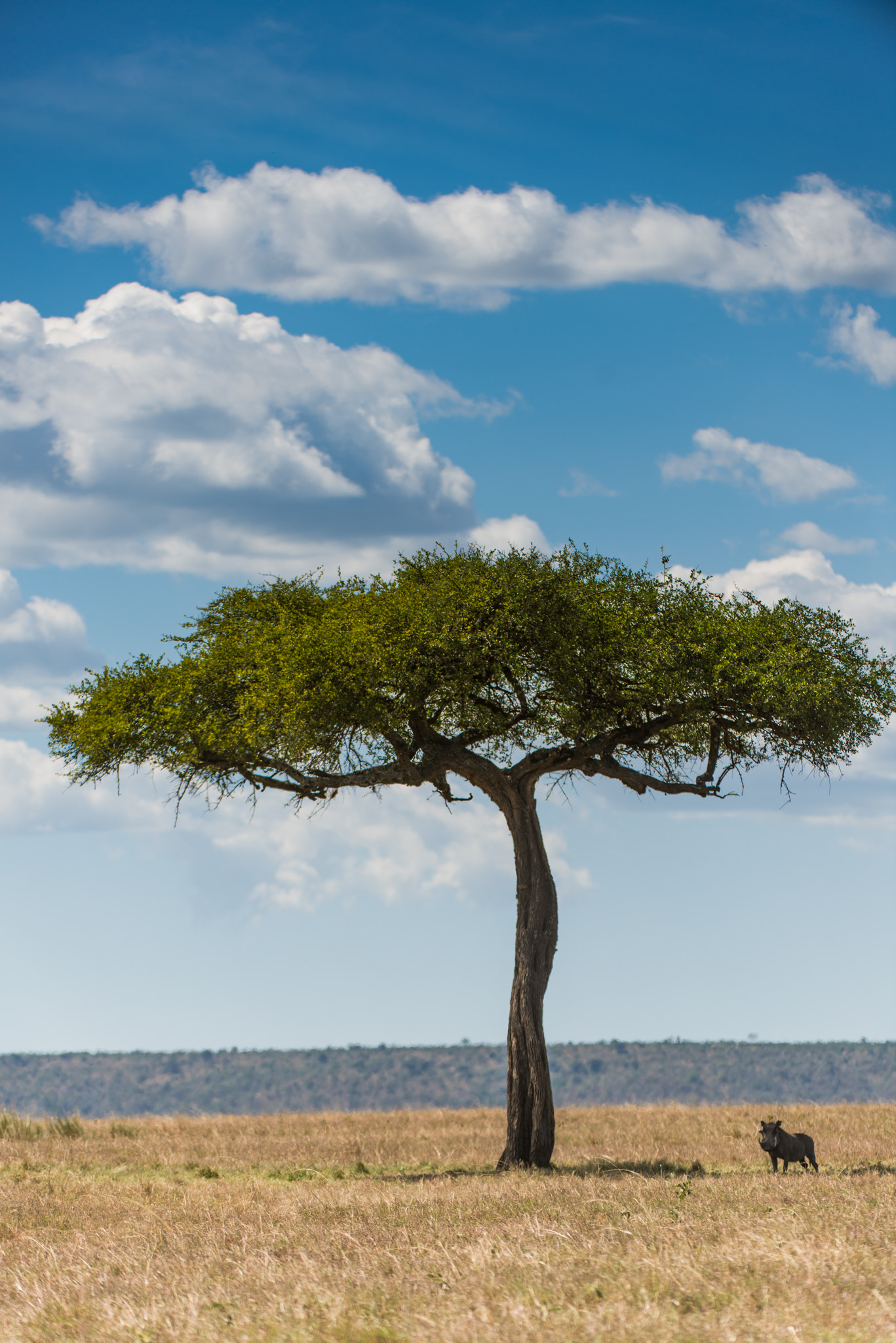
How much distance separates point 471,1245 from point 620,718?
1373 centimetres

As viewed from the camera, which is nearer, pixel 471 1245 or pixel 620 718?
pixel 471 1245

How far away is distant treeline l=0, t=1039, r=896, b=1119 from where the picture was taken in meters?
109

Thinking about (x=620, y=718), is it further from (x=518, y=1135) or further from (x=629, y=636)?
(x=518, y=1135)

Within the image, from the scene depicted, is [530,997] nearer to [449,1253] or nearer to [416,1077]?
[449,1253]

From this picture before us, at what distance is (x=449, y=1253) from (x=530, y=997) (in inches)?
463

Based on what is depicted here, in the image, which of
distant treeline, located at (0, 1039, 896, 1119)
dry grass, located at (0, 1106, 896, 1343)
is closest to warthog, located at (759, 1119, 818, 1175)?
dry grass, located at (0, 1106, 896, 1343)

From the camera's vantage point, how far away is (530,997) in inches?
922

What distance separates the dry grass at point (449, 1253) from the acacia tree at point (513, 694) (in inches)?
233

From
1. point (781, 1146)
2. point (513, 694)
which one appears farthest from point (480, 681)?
point (781, 1146)

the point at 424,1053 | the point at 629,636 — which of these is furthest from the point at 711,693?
the point at 424,1053

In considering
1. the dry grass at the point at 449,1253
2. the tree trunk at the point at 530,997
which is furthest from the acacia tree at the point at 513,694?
the dry grass at the point at 449,1253

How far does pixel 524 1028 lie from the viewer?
2347 cm

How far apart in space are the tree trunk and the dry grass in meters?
0.97

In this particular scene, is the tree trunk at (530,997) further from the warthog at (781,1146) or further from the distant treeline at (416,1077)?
the distant treeline at (416,1077)
